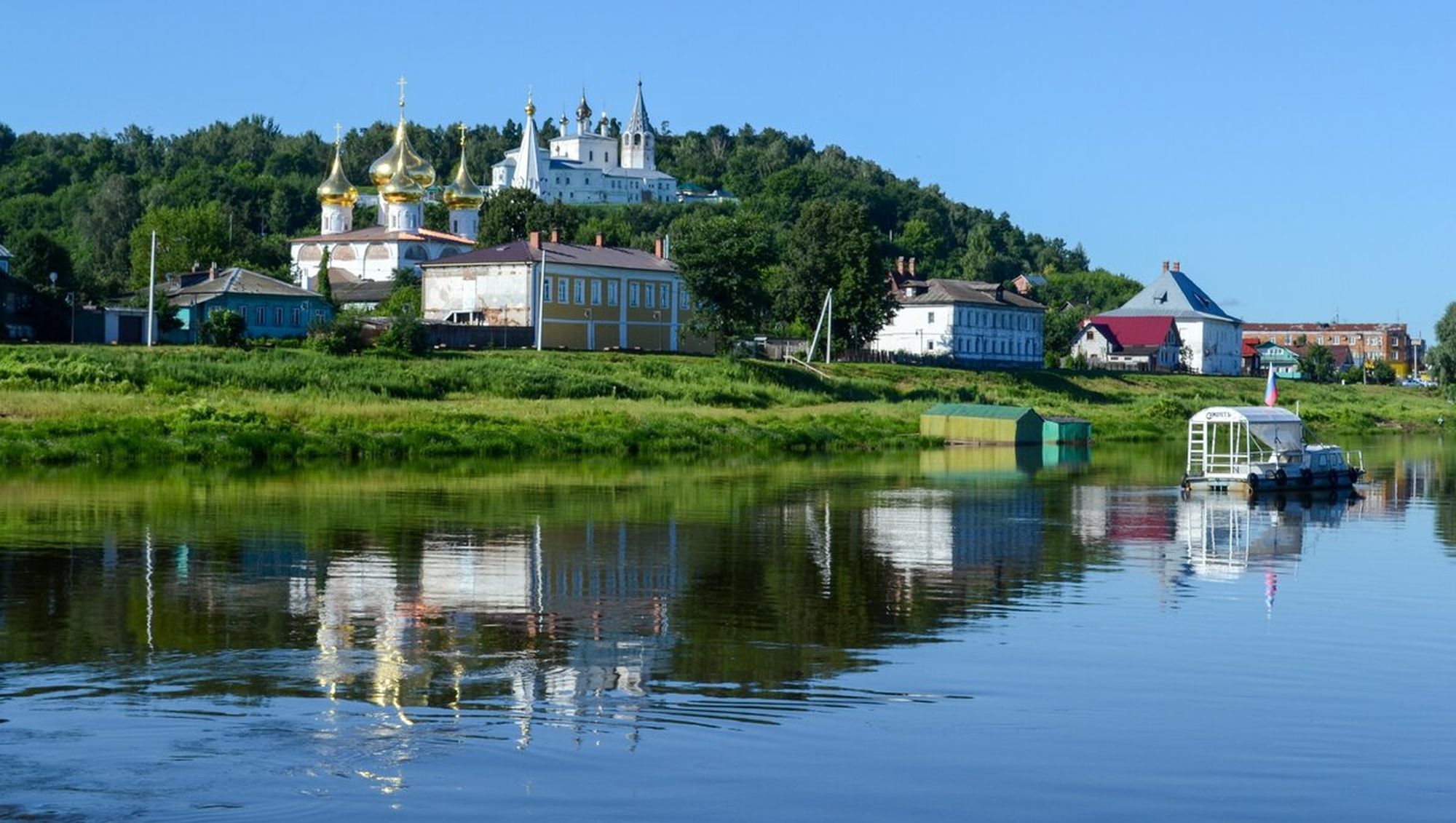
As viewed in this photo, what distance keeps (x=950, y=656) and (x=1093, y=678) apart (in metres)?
1.69

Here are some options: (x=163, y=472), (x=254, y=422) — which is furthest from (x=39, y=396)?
(x=163, y=472)

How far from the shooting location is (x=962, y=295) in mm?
119250

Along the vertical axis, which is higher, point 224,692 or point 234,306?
point 234,306

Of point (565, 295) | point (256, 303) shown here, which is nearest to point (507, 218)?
point (565, 295)

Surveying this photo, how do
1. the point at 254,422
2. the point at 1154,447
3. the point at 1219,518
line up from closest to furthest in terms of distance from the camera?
the point at 1219,518
the point at 254,422
the point at 1154,447

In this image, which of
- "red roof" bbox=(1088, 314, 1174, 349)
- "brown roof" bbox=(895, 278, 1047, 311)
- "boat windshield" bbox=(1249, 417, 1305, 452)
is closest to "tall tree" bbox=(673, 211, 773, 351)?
"brown roof" bbox=(895, 278, 1047, 311)

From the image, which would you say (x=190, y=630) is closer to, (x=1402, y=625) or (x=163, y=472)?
(x=1402, y=625)

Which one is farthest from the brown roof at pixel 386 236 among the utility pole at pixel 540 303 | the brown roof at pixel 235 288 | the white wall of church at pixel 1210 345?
the white wall of church at pixel 1210 345

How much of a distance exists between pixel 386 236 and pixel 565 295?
3069cm

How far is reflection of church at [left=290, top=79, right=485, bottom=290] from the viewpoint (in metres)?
115

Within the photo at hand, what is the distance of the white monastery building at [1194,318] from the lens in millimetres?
141750

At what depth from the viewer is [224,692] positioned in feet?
57.5

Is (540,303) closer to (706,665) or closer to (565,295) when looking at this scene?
(565,295)

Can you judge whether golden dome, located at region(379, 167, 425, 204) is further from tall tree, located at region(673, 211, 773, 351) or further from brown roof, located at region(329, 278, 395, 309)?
tall tree, located at region(673, 211, 773, 351)
